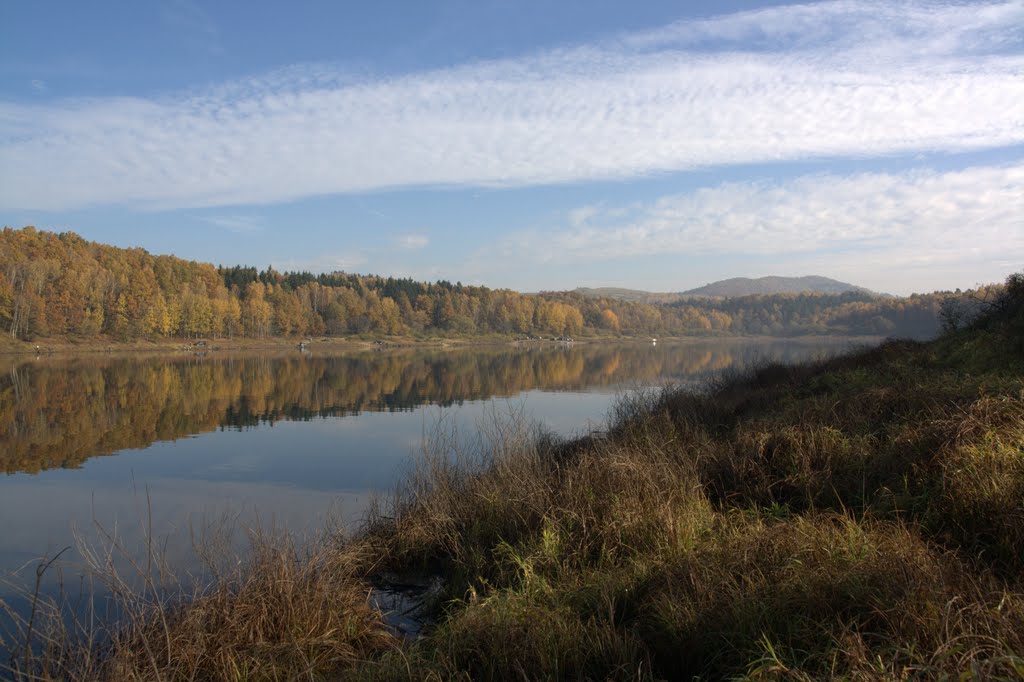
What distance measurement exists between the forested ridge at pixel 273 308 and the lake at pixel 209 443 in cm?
4872

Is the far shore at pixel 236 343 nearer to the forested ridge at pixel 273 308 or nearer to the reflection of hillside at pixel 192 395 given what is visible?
the forested ridge at pixel 273 308

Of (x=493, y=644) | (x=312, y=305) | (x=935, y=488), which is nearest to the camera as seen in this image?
(x=493, y=644)

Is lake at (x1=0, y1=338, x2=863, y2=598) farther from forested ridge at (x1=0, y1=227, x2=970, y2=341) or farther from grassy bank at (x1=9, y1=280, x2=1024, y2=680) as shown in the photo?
forested ridge at (x1=0, y1=227, x2=970, y2=341)

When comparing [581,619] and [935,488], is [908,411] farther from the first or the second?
[581,619]

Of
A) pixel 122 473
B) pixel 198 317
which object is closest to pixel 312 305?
pixel 198 317

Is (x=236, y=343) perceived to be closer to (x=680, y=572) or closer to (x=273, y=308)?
(x=273, y=308)

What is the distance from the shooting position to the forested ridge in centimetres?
8781

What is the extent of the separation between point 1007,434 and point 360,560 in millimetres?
7945

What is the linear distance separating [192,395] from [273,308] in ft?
292

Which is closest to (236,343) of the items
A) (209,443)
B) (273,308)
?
(273,308)

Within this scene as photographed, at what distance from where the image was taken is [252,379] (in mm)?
46500

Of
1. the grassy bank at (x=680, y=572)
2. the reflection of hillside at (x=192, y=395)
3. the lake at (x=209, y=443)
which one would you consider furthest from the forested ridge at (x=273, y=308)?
the grassy bank at (x=680, y=572)

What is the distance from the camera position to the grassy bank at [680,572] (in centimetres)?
457

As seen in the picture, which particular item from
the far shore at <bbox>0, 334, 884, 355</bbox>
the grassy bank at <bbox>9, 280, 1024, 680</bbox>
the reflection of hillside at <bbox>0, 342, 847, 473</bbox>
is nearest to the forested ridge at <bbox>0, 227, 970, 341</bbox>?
the far shore at <bbox>0, 334, 884, 355</bbox>
